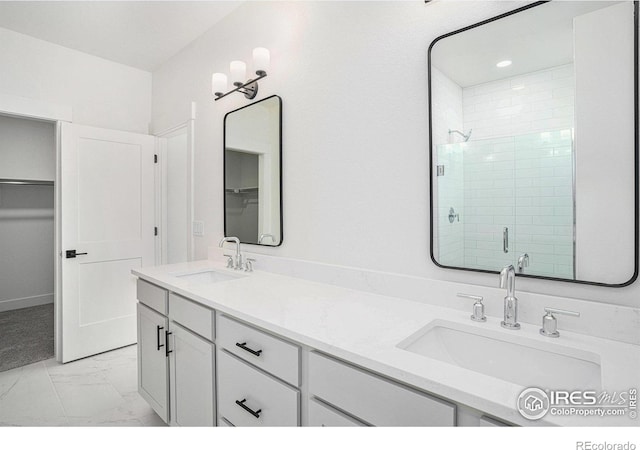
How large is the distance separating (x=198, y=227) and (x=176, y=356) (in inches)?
47.8

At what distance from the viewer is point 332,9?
171 cm

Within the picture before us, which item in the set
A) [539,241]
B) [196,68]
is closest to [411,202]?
[539,241]

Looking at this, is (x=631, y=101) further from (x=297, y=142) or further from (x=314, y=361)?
(x=297, y=142)

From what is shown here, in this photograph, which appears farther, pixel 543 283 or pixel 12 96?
pixel 12 96

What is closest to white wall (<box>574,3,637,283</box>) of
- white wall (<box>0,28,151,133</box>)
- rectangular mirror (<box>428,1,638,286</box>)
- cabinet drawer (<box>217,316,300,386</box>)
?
rectangular mirror (<box>428,1,638,286</box>)

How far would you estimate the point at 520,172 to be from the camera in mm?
1137

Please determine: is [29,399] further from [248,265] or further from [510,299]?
[510,299]

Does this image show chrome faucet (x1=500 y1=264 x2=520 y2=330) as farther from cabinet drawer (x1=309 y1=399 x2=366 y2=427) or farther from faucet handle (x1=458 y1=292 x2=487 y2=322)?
cabinet drawer (x1=309 y1=399 x2=366 y2=427)

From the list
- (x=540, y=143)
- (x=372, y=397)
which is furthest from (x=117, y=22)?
(x=372, y=397)

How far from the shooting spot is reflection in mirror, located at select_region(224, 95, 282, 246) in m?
2.03

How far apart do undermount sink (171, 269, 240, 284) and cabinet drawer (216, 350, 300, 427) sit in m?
0.75

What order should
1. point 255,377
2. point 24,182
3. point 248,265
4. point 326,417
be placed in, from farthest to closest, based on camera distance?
point 24,182
point 248,265
point 255,377
point 326,417

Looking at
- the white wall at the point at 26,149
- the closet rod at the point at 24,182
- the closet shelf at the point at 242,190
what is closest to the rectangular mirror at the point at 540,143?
the closet shelf at the point at 242,190
